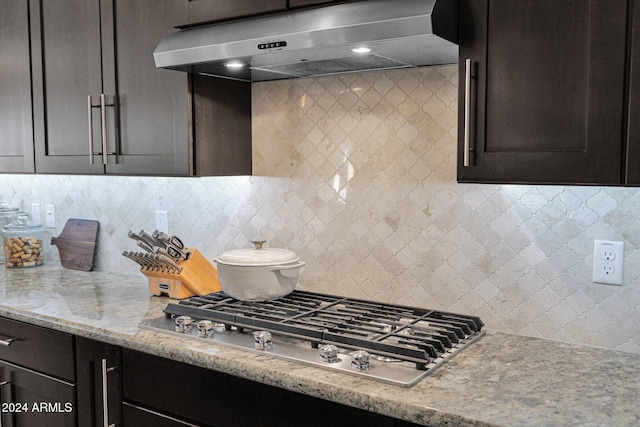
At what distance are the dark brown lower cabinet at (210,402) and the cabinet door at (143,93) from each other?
2.38ft

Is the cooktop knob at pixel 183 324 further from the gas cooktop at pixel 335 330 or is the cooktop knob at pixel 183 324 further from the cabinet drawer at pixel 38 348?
the cabinet drawer at pixel 38 348

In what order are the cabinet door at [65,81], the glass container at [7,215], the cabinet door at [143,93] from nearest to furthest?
the cabinet door at [143,93] < the cabinet door at [65,81] < the glass container at [7,215]

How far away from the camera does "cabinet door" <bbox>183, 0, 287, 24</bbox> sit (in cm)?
186

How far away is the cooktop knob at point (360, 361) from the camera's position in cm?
150

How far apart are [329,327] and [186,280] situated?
28.8 inches

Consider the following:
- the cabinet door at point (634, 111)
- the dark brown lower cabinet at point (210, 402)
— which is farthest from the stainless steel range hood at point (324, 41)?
the dark brown lower cabinet at point (210, 402)

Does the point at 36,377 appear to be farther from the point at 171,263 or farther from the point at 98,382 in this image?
the point at 171,263

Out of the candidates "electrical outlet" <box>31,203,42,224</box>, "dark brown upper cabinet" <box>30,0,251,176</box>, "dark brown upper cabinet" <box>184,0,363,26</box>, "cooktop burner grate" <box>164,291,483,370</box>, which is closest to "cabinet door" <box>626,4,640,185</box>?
"cooktop burner grate" <box>164,291,483,370</box>

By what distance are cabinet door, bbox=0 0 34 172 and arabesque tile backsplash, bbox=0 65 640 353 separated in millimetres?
648

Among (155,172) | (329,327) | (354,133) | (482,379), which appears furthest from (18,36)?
(482,379)

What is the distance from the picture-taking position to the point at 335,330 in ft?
5.66

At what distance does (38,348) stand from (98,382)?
1.02ft

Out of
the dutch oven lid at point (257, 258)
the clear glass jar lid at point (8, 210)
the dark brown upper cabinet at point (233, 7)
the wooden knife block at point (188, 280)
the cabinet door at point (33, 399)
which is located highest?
the dark brown upper cabinet at point (233, 7)

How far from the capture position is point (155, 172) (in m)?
2.24
